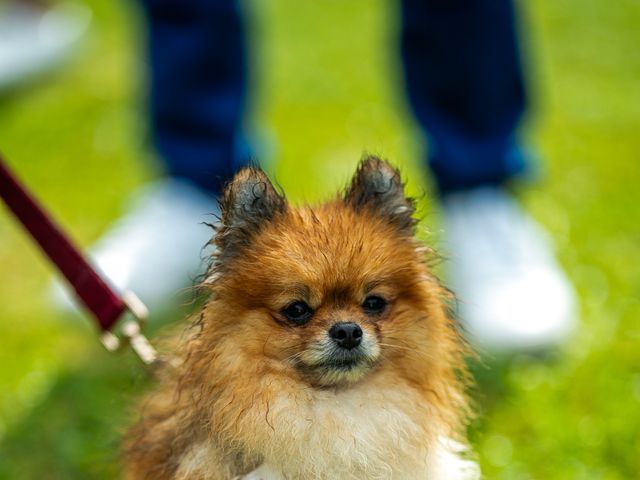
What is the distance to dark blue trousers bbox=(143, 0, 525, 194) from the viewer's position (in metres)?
3.47

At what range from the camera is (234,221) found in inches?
76.7

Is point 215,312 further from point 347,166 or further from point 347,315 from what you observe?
point 347,166

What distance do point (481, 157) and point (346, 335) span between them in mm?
1879

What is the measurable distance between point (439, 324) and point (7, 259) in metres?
2.84

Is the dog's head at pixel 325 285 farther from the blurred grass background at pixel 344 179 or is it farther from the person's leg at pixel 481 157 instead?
the person's leg at pixel 481 157

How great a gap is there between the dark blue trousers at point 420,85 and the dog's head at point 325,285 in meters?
1.58

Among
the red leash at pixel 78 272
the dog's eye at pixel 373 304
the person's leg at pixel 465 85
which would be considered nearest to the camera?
the dog's eye at pixel 373 304

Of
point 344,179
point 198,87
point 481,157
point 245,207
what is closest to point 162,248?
point 198,87

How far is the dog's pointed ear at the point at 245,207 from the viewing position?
1908mm

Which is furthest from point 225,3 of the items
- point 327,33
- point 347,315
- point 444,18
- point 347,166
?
point 327,33

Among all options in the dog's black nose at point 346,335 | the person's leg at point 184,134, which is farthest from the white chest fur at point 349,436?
the person's leg at point 184,134

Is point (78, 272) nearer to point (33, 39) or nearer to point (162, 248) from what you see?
point (162, 248)

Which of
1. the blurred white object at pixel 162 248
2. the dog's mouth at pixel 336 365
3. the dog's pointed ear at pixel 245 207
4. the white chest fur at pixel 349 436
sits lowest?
the blurred white object at pixel 162 248

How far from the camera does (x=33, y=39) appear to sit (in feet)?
20.5
